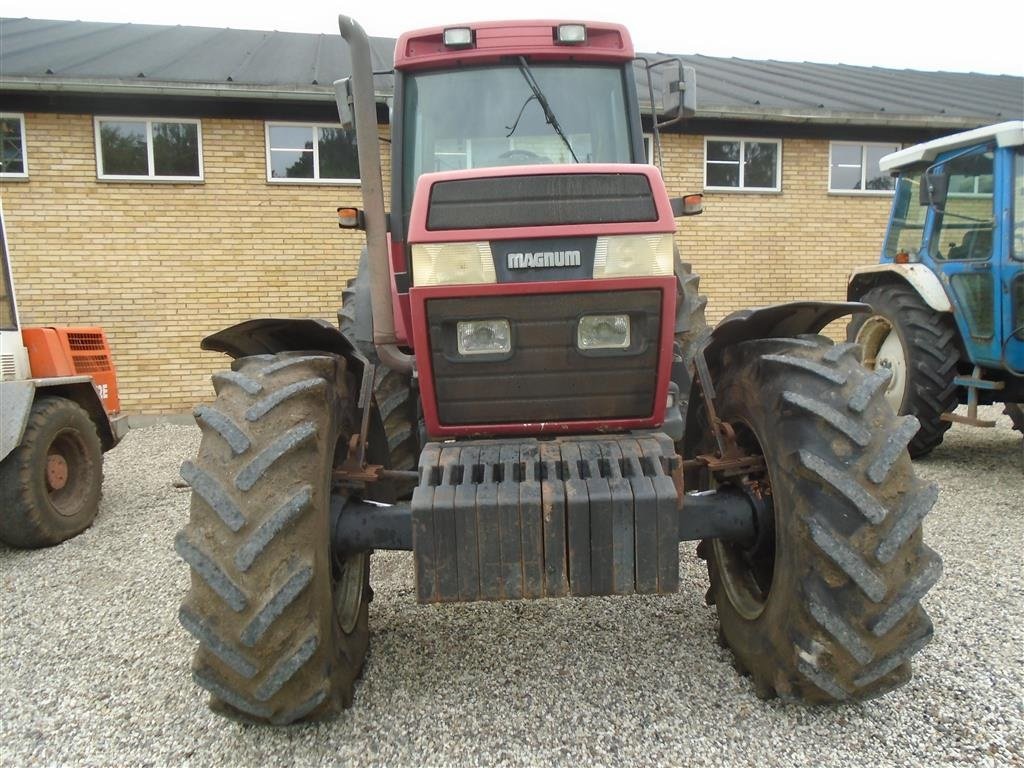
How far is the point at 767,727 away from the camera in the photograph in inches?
99.6

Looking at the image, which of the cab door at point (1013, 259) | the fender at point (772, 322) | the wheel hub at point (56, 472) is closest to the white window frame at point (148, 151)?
the wheel hub at point (56, 472)

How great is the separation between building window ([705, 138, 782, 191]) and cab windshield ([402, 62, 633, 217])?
7.87m

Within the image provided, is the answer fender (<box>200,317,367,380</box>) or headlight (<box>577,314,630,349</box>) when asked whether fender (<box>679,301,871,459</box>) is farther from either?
fender (<box>200,317,367,380</box>)

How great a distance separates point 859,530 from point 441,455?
127 centimetres

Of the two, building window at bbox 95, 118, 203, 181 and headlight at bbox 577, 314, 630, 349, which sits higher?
building window at bbox 95, 118, 203, 181

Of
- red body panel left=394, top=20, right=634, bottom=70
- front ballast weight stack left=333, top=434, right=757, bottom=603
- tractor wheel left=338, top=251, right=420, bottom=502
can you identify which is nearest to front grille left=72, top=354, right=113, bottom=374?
tractor wheel left=338, top=251, right=420, bottom=502

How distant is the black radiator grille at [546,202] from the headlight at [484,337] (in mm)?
320

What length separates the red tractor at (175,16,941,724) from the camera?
227 cm

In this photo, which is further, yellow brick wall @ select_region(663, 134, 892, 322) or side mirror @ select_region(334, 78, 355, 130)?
yellow brick wall @ select_region(663, 134, 892, 322)

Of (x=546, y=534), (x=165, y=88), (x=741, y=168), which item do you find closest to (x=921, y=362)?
(x=546, y=534)

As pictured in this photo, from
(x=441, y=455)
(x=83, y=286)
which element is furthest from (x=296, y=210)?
(x=441, y=455)

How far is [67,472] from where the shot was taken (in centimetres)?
523

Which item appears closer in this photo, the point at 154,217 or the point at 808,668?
the point at 808,668

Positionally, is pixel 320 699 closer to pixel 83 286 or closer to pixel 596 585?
pixel 596 585
